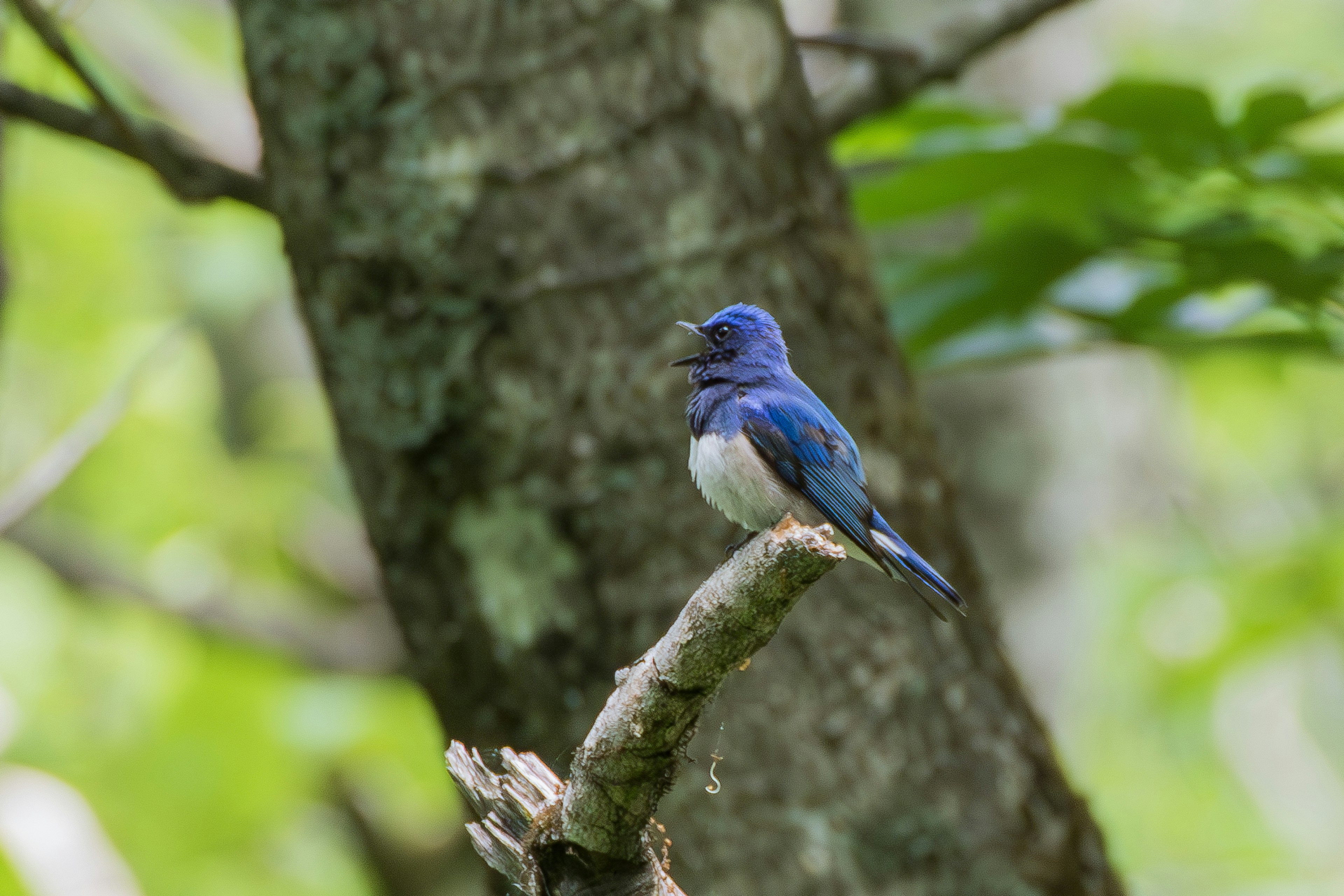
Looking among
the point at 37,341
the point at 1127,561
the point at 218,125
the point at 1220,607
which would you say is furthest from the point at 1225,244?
the point at 37,341

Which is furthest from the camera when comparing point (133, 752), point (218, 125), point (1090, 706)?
point (1090, 706)

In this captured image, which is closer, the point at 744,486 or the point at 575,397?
the point at 744,486

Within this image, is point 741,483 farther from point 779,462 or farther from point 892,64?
point 892,64

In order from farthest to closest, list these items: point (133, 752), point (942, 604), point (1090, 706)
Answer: point (1090, 706) < point (133, 752) < point (942, 604)

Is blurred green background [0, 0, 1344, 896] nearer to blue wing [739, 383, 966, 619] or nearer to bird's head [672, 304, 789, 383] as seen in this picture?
bird's head [672, 304, 789, 383]

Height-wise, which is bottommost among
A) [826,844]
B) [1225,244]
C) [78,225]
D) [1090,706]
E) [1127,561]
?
[1090,706]

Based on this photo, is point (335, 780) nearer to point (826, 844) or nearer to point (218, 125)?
point (218, 125)

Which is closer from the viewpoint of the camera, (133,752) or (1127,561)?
(133,752)

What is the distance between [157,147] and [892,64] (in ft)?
8.64

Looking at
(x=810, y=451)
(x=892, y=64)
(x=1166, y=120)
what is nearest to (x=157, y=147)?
(x=810, y=451)

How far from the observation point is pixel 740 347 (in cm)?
315

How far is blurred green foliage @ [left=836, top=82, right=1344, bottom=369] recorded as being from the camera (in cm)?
369

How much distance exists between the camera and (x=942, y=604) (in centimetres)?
380

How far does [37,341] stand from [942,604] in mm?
8855
